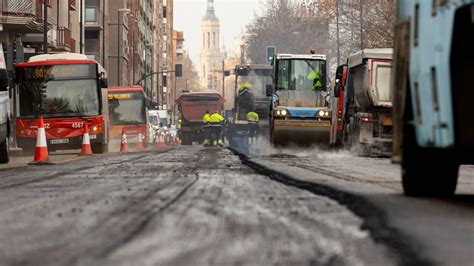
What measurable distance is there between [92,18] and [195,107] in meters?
11.4

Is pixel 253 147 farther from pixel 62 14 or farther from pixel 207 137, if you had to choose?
pixel 62 14

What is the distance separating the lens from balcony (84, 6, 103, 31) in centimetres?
7321

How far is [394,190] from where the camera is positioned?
11.8 meters

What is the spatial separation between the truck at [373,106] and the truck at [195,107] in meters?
34.3

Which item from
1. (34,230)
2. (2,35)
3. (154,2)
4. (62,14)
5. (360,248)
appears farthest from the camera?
(154,2)

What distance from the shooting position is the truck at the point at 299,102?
114 feet

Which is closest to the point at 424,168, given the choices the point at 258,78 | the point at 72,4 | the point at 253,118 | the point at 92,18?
the point at 253,118

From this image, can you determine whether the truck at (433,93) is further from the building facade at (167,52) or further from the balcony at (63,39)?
the building facade at (167,52)

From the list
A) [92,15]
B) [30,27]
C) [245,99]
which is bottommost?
[245,99]

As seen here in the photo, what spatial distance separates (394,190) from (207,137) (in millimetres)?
42629

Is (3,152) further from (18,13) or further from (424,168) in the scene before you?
(18,13)

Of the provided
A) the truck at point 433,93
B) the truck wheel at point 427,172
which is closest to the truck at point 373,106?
the truck at point 433,93

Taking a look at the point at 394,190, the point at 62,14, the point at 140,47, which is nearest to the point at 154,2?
the point at 140,47

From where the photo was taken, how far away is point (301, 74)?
3812 cm
